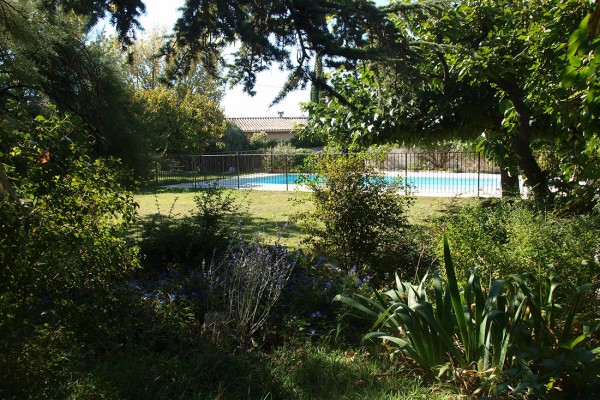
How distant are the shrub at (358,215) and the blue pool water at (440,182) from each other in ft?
37.2

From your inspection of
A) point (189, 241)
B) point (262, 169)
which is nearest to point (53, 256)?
point (189, 241)

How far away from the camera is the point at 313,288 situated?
4.92 metres

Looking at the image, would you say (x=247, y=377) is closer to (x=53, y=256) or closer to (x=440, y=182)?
(x=53, y=256)

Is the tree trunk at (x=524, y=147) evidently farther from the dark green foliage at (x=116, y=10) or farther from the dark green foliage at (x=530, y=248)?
the dark green foliage at (x=116, y=10)

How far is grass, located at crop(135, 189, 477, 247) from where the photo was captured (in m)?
9.46

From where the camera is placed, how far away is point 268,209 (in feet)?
47.8

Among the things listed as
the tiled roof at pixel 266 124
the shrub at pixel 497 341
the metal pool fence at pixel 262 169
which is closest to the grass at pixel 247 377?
the shrub at pixel 497 341

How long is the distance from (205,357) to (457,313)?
191 cm

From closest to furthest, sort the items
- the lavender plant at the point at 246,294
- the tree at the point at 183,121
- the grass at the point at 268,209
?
the lavender plant at the point at 246,294 < the grass at the point at 268,209 < the tree at the point at 183,121

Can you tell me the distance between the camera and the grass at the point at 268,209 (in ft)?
31.0

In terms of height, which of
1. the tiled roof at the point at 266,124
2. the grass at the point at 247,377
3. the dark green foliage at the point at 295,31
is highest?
the tiled roof at the point at 266,124

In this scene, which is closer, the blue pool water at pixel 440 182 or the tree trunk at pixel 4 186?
the tree trunk at pixel 4 186

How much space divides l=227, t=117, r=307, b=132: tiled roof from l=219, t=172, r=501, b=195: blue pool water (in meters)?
22.5

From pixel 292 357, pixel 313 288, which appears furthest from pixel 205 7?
pixel 292 357
